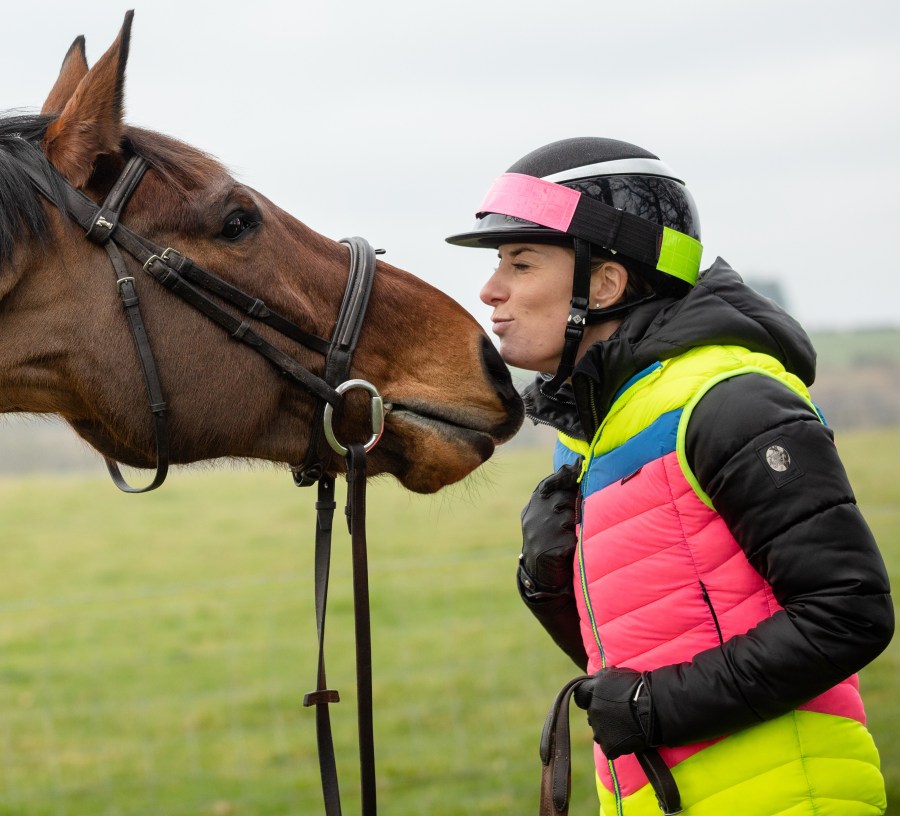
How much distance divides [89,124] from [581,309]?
1.18 metres

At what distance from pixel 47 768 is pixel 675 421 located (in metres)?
6.57

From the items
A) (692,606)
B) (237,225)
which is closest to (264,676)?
(237,225)

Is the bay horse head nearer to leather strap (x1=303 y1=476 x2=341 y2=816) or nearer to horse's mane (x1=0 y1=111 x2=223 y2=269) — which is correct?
horse's mane (x1=0 y1=111 x2=223 y2=269)


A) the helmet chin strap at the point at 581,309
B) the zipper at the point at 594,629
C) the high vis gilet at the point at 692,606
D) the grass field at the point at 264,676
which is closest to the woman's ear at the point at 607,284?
the helmet chin strap at the point at 581,309

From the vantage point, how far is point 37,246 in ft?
7.32

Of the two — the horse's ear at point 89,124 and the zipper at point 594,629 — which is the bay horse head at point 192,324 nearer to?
the horse's ear at point 89,124

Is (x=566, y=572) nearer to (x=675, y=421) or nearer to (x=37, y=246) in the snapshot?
(x=675, y=421)

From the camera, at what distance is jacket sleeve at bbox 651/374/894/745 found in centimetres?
177

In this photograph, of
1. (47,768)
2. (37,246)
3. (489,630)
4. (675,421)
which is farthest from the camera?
(489,630)

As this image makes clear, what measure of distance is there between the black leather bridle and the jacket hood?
1.79ft

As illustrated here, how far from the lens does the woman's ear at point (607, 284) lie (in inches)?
88.1

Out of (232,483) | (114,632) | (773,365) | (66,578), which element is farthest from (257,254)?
(232,483)

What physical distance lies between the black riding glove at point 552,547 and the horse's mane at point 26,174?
1.09m

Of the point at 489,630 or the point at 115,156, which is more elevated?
the point at 115,156
